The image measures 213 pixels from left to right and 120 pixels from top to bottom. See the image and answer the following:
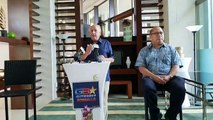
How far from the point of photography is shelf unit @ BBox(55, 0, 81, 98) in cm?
664

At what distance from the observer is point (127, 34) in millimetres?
6699

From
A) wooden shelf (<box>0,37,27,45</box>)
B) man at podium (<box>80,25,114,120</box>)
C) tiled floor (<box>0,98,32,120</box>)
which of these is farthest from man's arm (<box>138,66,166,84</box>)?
wooden shelf (<box>0,37,27,45</box>)

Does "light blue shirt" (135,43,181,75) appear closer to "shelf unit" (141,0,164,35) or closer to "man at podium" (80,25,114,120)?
"man at podium" (80,25,114,120)

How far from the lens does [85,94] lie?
2.97 m

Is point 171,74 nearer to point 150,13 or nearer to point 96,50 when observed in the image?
point 96,50

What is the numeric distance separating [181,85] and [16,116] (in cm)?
286

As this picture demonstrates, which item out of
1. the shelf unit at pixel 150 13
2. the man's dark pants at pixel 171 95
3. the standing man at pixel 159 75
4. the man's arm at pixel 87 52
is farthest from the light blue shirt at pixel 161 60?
the shelf unit at pixel 150 13

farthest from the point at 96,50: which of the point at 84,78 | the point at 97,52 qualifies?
the point at 84,78

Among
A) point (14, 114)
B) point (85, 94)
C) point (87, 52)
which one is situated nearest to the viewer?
point (85, 94)

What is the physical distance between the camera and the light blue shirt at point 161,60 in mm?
3641

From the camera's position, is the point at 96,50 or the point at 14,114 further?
the point at 14,114

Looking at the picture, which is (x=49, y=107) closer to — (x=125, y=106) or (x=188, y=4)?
A: (x=125, y=106)

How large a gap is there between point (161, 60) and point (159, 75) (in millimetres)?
209

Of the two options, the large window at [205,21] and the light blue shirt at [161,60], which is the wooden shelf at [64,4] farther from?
the light blue shirt at [161,60]
